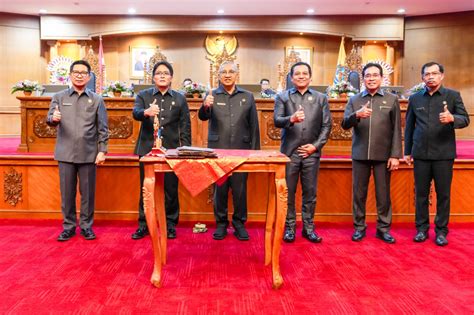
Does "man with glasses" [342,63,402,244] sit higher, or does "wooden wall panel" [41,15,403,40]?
"wooden wall panel" [41,15,403,40]

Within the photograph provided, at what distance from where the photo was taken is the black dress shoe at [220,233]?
3846mm

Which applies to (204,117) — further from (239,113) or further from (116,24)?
(116,24)

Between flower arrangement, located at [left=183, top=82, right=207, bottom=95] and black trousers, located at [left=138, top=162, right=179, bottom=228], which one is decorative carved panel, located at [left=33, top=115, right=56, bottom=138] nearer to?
flower arrangement, located at [left=183, top=82, right=207, bottom=95]

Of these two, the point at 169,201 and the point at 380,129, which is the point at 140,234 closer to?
the point at 169,201

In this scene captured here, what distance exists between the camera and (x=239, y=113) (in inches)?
150

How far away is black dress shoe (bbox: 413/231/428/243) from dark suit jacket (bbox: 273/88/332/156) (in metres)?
1.13

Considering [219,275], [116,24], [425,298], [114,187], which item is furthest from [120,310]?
[116,24]

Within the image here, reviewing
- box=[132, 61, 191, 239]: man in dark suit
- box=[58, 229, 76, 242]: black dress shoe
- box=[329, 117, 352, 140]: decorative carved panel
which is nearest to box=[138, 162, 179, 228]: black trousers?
box=[132, 61, 191, 239]: man in dark suit

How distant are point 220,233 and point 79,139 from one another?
4.81 ft

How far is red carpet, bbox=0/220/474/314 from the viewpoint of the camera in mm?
2430

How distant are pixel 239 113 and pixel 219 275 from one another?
1.49 m

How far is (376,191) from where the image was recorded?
3.84 meters

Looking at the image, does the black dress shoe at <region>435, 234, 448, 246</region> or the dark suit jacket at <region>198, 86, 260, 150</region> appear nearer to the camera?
the black dress shoe at <region>435, 234, 448, 246</region>

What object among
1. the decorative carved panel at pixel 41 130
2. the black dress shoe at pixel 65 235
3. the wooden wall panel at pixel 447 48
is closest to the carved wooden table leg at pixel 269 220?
the black dress shoe at pixel 65 235
